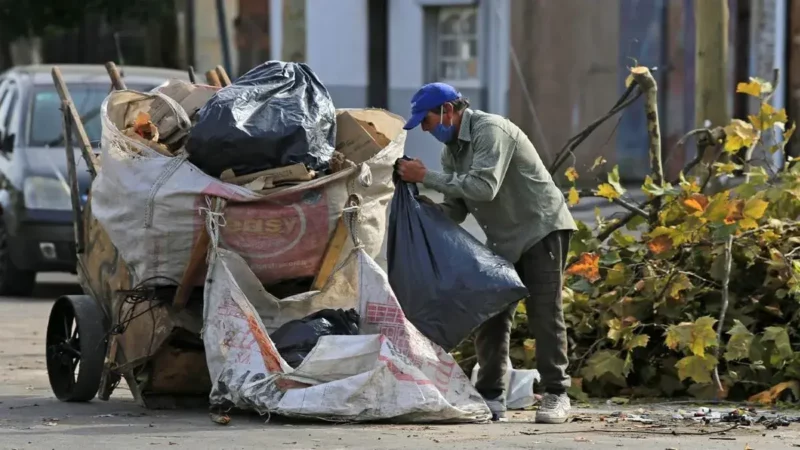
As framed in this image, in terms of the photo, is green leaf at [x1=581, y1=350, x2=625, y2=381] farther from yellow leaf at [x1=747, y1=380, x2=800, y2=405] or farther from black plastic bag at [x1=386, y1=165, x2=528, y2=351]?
black plastic bag at [x1=386, y1=165, x2=528, y2=351]

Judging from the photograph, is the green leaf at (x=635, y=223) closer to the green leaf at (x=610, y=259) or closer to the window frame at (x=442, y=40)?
the green leaf at (x=610, y=259)

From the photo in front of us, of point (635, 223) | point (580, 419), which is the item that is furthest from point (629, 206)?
point (580, 419)

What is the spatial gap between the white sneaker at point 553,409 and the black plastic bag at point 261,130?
4.57ft

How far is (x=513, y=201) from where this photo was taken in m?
7.04

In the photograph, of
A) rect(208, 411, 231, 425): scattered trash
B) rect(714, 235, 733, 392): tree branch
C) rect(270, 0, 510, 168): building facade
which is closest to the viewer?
rect(208, 411, 231, 425): scattered trash

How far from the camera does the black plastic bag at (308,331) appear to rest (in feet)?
22.5

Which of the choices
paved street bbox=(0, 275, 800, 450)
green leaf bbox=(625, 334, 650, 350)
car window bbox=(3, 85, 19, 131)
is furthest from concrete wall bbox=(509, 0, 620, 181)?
paved street bbox=(0, 275, 800, 450)

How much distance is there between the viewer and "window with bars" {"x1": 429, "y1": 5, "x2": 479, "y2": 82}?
22.3 metres

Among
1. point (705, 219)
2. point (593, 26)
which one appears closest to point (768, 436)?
point (705, 219)

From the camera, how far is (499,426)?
6.86 metres

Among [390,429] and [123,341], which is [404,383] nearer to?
[390,429]

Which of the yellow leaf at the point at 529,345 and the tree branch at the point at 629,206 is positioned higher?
the tree branch at the point at 629,206

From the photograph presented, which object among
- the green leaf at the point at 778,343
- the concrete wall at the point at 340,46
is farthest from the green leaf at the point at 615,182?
the concrete wall at the point at 340,46

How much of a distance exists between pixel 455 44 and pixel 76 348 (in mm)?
15356
